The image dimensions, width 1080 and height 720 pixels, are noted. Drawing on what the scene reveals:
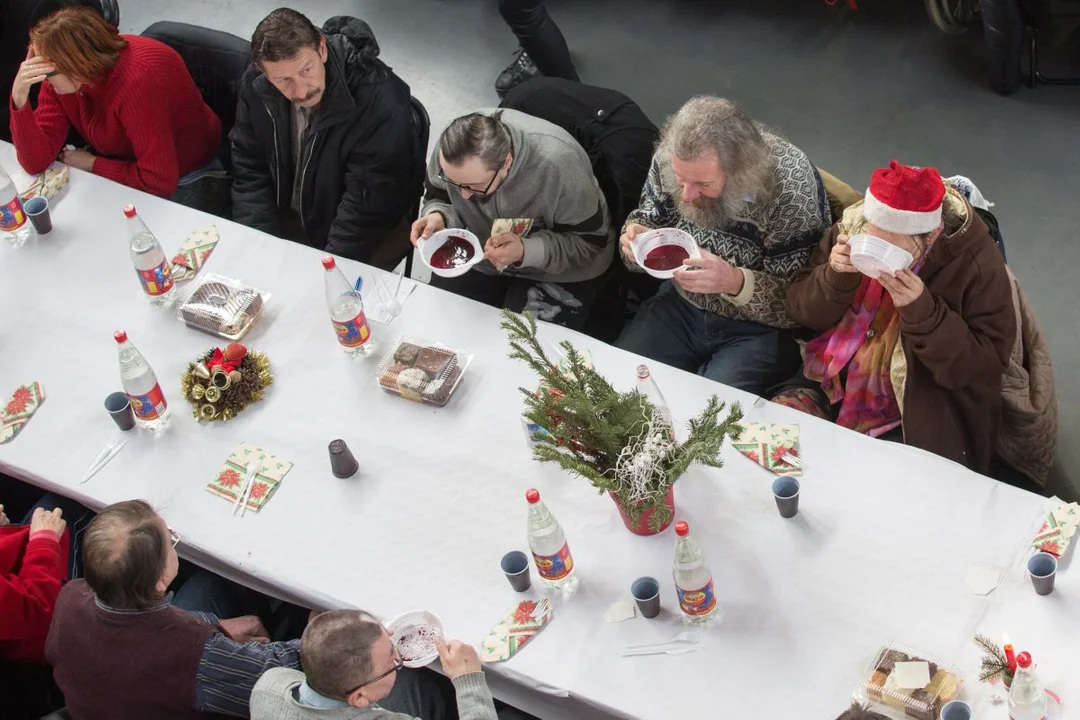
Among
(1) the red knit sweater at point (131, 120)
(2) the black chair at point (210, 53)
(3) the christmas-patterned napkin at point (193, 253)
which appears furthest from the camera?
(2) the black chair at point (210, 53)

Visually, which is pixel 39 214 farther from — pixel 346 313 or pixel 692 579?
pixel 692 579

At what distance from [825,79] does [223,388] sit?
3.09 meters

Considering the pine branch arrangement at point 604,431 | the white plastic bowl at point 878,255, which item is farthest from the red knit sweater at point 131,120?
the white plastic bowl at point 878,255

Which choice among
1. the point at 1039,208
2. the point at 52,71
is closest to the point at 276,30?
the point at 52,71

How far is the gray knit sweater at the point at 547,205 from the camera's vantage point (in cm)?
325

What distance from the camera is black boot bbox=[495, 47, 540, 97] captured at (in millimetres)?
4977

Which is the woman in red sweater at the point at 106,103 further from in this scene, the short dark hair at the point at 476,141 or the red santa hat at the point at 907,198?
the red santa hat at the point at 907,198

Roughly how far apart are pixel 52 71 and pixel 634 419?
89.8 inches

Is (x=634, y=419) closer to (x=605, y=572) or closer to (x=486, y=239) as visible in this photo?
(x=605, y=572)

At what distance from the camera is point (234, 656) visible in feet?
8.19

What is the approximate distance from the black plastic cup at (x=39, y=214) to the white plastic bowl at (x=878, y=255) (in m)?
2.38

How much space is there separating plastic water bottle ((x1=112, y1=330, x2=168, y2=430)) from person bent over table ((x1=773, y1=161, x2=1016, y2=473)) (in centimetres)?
168

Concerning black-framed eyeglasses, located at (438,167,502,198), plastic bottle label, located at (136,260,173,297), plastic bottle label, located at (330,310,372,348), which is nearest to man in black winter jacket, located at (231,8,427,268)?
black-framed eyeglasses, located at (438,167,502,198)

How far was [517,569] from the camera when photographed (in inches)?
98.8
